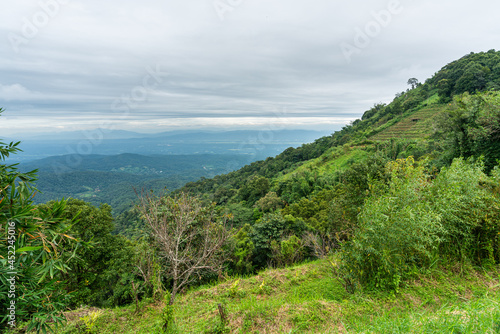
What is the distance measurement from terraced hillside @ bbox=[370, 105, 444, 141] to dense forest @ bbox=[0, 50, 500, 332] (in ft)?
84.9

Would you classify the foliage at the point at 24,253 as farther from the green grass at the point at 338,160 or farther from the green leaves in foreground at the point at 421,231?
the green grass at the point at 338,160

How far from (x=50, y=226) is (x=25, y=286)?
79 cm

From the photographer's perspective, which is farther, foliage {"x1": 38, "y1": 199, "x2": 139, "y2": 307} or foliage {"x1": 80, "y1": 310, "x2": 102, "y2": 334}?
foliage {"x1": 38, "y1": 199, "x2": 139, "y2": 307}

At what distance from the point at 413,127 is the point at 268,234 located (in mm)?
42491

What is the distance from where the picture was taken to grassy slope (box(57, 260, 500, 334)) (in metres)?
2.90

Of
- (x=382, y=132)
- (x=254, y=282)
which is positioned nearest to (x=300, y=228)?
(x=254, y=282)

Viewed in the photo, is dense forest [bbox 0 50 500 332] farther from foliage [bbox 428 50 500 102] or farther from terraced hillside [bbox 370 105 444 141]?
foliage [bbox 428 50 500 102]

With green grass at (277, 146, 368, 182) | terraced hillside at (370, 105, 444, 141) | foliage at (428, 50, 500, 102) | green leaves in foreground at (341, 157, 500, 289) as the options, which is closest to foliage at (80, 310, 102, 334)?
green leaves in foreground at (341, 157, 500, 289)

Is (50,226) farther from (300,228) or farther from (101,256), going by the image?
(300,228)

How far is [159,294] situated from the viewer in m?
5.51

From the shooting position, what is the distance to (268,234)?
1452cm

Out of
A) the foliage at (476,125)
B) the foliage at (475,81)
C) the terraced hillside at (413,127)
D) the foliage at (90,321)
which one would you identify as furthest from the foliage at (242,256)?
the foliage at (475,81)

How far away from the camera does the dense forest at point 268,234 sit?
2898mm

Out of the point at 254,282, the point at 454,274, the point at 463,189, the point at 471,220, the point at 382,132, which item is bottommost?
the point at 254,282
